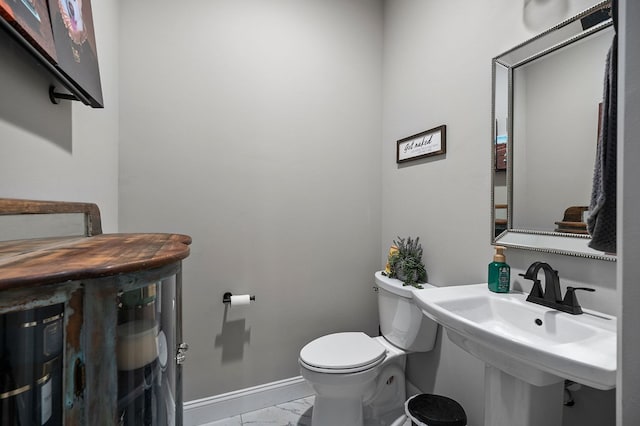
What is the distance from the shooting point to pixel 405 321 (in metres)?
1.55

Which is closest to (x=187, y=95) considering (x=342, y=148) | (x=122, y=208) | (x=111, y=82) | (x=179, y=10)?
(x=111, y=82)

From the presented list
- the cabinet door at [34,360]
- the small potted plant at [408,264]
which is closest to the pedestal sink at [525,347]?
the small potted plant at [408,264]

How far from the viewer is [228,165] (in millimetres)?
1710

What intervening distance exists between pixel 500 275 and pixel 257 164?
54.3 inches

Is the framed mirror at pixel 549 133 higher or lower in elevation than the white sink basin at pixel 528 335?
higher

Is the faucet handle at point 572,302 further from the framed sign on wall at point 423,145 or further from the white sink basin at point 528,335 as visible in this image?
the framed sign on wall at point 423,145

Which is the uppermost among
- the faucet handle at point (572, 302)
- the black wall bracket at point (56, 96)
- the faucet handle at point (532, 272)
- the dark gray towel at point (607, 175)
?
the black wall bracket at point (56, 96)

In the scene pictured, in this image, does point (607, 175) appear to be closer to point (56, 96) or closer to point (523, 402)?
point (523, 402)

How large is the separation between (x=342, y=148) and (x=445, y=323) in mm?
1345

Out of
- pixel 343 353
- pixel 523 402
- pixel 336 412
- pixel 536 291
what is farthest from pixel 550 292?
pixel 336 412

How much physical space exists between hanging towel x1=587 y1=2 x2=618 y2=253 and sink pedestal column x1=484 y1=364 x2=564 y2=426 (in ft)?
1.84

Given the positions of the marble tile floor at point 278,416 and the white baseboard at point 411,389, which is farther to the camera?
the white baseboard at point 411,389

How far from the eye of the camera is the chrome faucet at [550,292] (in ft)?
3.20

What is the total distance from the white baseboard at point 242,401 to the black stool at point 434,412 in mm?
811
